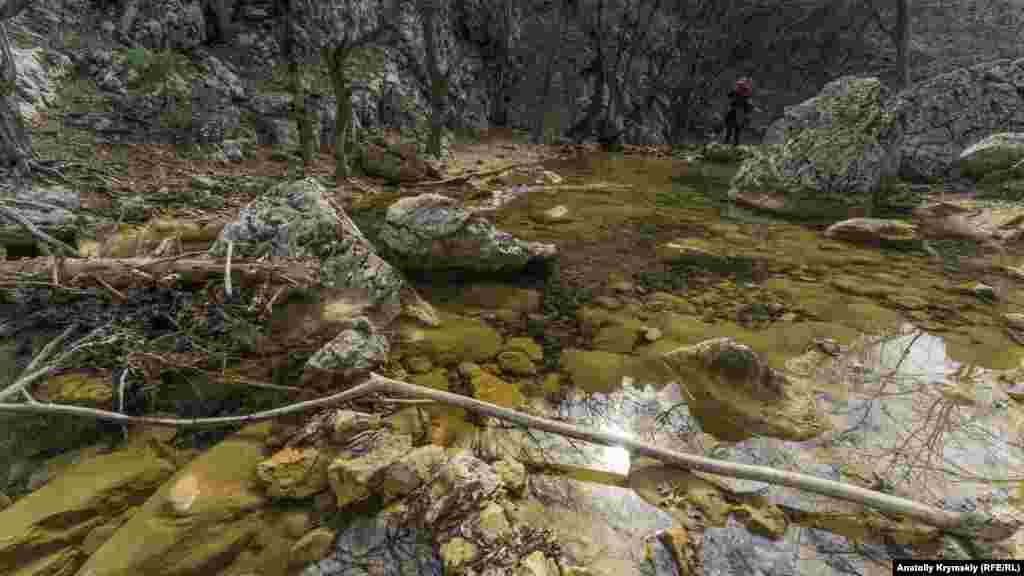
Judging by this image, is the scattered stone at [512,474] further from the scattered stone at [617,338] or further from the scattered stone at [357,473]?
the scattered stone at [617,338]

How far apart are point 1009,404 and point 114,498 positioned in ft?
14.7

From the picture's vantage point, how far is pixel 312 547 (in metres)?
1.60

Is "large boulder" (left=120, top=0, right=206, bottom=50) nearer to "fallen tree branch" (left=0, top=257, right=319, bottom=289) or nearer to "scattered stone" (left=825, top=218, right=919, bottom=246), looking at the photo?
"fallen tree branch" (left=0, top=257, right=319, bottom=289)

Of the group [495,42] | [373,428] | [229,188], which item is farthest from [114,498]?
[495,42]

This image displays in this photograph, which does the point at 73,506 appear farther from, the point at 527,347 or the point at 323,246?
the point at 527,347

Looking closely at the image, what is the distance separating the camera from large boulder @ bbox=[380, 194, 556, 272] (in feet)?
12.7

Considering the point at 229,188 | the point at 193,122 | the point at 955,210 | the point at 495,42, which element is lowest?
the point at 955,210

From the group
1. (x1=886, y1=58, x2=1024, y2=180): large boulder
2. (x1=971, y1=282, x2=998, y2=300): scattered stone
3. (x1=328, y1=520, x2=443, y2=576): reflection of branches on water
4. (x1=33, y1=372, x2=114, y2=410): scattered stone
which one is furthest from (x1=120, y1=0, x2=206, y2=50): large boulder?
(x1=886, y1=58, x2=1024, y2=180): large boulder

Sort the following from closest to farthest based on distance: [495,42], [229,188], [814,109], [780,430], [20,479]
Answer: [20,479] → [780,430] → [229,188] → [814,109] → [495,42]

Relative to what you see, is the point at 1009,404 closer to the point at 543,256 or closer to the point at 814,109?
the point at 543,256

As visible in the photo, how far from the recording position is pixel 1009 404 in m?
2.40

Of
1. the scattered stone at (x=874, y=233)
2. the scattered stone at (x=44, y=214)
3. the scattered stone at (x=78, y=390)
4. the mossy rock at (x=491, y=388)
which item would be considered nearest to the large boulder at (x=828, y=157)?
the scattered stone at (x=874, y=233)

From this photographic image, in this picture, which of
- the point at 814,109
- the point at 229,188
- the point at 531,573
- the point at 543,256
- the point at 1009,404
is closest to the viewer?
the point at 531,573

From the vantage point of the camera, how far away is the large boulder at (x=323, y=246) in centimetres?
319
